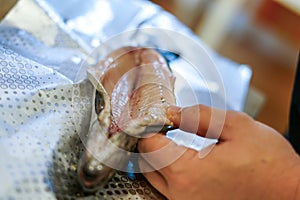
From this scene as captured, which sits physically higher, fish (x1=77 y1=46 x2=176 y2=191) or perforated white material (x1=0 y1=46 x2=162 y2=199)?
fish (x1=77 y1=46 x2=176 y2=191)

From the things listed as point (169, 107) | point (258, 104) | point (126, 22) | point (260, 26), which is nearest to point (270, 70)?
point (260, 26)

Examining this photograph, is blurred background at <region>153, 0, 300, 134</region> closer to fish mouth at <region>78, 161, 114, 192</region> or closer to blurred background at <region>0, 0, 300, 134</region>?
blurred background at <region>0, 0, 300, 134</region>

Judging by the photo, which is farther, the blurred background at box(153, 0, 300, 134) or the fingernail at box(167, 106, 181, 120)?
the blurred background at box(153, 0, 300, 134)

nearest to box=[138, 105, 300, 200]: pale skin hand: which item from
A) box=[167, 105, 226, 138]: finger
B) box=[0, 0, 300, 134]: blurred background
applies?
box=[167, 105, 226, 138]: finger

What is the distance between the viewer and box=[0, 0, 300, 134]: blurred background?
1.57 meters

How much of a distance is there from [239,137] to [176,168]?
94 mm

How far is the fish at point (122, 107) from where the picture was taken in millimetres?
493

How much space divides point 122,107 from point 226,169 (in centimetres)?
15

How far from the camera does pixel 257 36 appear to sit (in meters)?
1.71

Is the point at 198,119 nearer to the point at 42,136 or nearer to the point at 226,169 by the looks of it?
the point at 226,169

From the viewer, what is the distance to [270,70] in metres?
1.62

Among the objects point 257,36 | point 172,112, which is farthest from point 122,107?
point 257,36

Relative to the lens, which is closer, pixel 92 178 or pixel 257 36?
pixel 92 178

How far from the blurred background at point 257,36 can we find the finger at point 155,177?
977 millimetres
